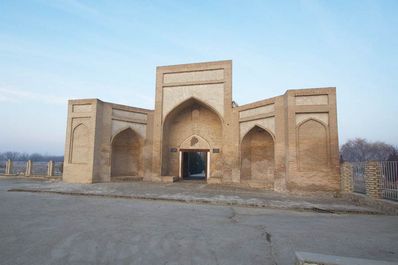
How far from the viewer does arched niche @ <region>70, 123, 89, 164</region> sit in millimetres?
14400

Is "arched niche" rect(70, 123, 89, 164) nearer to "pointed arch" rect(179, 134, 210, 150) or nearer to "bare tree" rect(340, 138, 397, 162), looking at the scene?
"pointed arch" rect(179, 134, 210, 150)

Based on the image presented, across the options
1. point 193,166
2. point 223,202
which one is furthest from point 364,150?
point 223,202

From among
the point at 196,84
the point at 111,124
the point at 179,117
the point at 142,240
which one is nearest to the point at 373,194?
the point at 142,240

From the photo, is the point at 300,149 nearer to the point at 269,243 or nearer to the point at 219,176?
the point at 219,176

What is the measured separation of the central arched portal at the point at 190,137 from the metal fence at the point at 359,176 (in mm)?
7762

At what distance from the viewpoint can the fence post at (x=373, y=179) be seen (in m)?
7.82

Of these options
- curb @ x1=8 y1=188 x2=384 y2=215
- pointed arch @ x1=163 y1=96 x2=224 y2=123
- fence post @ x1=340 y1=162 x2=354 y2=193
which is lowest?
curb @ x1=8 y1=188 x2=384 y2=215

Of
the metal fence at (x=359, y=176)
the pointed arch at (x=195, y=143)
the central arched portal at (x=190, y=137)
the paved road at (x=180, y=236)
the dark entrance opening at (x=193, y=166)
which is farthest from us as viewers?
the dark entrance opening at (x=193, y=166)

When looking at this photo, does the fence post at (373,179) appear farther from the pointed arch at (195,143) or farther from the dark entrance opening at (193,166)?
the dark entrance opening at (193,166)

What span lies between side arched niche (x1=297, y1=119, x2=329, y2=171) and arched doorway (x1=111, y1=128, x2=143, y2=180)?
32.7ft

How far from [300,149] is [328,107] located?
7.30ft

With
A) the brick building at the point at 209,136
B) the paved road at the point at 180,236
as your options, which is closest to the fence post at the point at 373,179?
the paved road at the point at 180,236

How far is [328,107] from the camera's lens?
35.9 feet

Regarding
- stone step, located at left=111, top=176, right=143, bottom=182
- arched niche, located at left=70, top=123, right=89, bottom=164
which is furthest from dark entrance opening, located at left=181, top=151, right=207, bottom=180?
arched niche, located at left=70, top=123, right=89, bottom=164
